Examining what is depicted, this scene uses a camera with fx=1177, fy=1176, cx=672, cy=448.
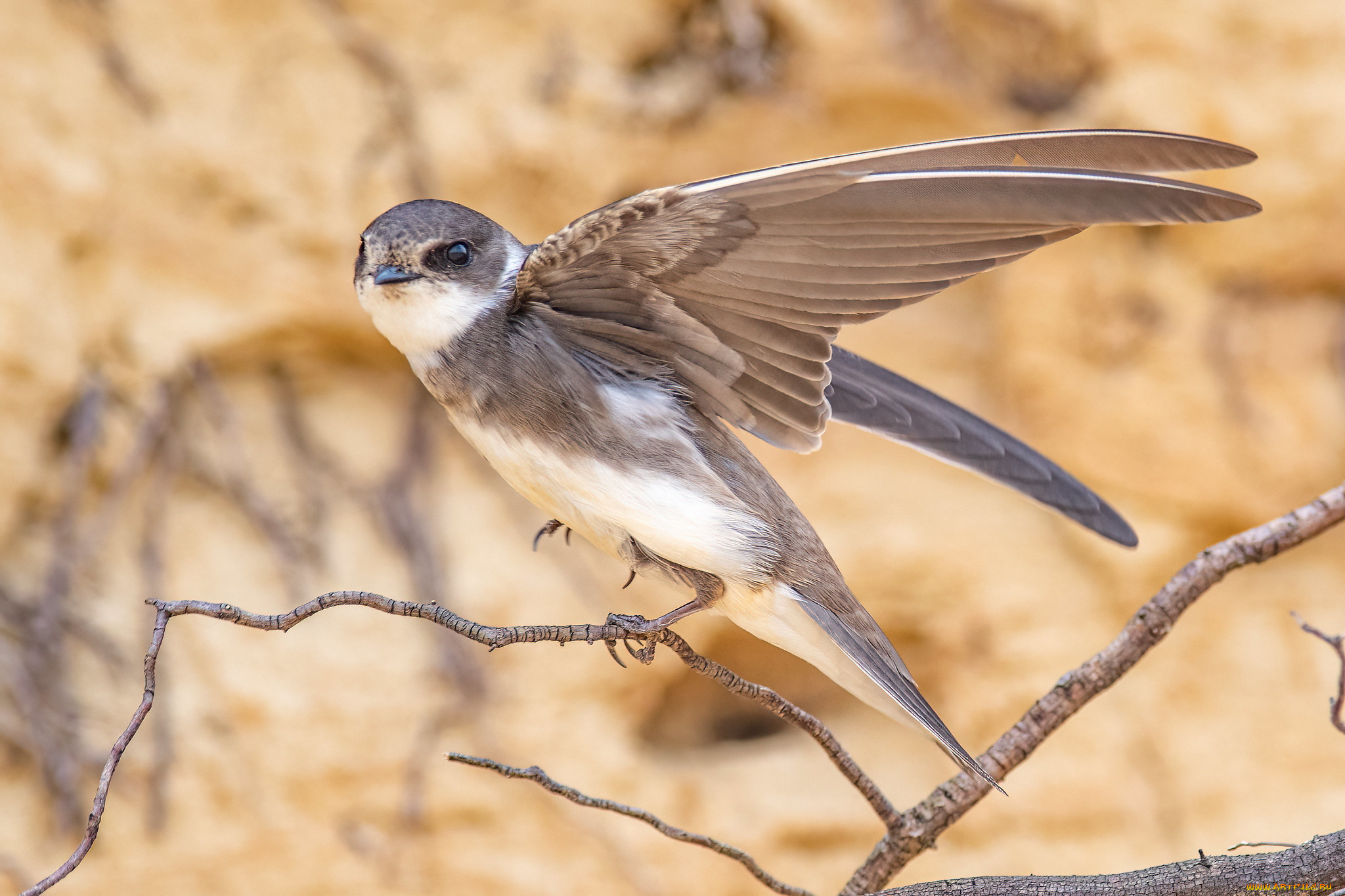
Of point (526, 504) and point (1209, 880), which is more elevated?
point (526, 504)

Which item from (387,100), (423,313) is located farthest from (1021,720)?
(387,100)

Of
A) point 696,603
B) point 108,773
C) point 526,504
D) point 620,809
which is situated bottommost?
point 108,773

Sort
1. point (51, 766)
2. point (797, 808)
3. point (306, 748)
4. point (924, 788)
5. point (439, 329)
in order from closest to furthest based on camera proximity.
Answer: point (439, 329)
point (51, 766)
point (306, 748)
point (797, 808)
point (924, 788)

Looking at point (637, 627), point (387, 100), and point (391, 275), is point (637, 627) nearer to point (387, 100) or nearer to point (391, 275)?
point (391, 275)

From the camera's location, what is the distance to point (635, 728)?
8.04 ft

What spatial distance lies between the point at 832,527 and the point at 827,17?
110cm

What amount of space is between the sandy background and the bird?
3.80 ft

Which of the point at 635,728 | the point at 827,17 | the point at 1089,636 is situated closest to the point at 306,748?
the point at 635,728

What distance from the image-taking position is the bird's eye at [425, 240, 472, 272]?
124 centimetres

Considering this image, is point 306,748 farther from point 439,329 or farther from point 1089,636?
point 1089,636

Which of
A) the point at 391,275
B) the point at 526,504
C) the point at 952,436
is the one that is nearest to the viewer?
the point at 391,275

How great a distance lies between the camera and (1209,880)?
97 centimetres

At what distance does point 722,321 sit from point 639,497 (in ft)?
0.64

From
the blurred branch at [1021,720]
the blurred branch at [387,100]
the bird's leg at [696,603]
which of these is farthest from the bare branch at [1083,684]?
the blurred branch at [387,100]
